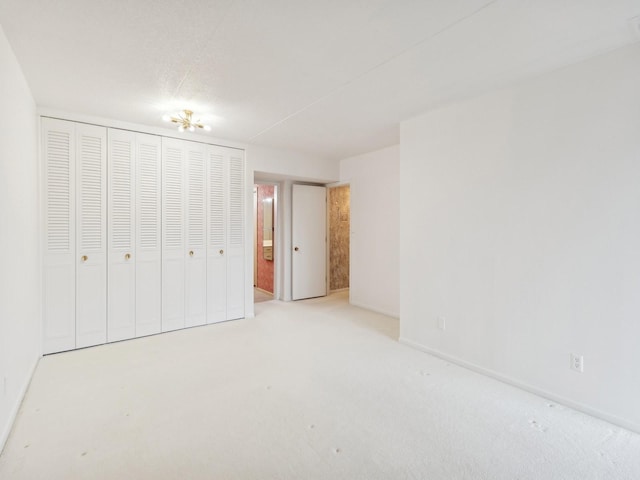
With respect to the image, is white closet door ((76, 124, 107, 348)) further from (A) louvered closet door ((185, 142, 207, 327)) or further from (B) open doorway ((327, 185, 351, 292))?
(B) open doorway ((327, 185, 351, 292))

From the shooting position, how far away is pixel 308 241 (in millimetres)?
6082

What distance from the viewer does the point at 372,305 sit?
17.4ft

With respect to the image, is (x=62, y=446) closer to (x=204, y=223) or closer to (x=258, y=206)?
(x=204, y=223)

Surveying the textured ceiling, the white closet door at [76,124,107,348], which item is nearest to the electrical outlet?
the textured ceiling

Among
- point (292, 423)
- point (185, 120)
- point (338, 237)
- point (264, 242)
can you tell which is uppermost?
point (185, 120)

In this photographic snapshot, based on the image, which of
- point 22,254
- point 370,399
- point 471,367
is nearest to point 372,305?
point 471,367

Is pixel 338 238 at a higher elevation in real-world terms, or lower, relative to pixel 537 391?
higher

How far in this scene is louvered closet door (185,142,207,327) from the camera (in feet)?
14.1

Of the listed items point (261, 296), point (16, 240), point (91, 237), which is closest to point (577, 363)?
point (16, 240)

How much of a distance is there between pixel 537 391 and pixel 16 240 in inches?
165

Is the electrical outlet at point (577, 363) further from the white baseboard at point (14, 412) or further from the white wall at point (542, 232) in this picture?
the white baseboard at point (14, 412)

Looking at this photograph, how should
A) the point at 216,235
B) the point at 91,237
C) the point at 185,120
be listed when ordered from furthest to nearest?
the point at 216,235, the point at 91,237, the point at 185,120

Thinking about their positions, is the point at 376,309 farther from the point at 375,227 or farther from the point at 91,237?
the point at 91,237

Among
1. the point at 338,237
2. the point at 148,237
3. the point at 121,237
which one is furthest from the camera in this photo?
the point at 338,237
